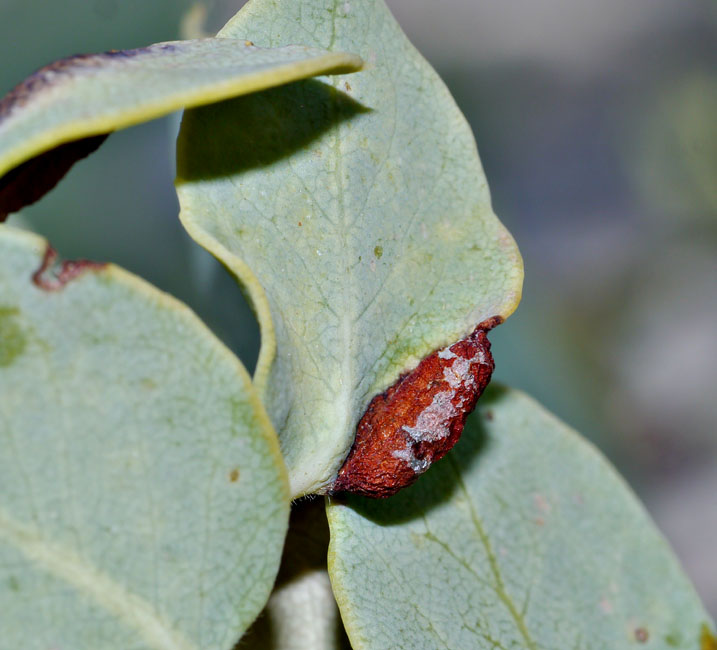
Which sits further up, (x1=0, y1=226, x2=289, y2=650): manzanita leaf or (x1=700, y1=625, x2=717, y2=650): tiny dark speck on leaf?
(x1=0, y1=226, x2=289, y2=650): manzanita leaf

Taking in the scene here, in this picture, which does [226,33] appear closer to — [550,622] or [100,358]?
[100,358]

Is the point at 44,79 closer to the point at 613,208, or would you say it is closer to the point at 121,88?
the point at 121,88

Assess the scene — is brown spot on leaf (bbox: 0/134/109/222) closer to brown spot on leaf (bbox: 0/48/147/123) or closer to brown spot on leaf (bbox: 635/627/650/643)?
brown spot on leaf (bbox: 0/48/147/123)

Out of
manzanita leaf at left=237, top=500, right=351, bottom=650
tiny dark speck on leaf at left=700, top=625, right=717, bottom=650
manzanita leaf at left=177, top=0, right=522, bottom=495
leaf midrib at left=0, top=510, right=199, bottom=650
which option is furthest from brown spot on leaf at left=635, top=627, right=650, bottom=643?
leaf midrib at left=0, top=510, right=199, bottom=650

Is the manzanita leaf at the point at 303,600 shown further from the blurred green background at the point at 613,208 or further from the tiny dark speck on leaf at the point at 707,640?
the blurred green background at the point at 613,208

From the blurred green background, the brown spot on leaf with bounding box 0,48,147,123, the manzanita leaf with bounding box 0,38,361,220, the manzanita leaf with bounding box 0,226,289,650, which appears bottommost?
the blurred green background

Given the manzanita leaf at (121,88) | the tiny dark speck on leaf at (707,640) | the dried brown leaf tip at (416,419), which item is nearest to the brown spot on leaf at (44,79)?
the manzanita leaf at (121,88)
